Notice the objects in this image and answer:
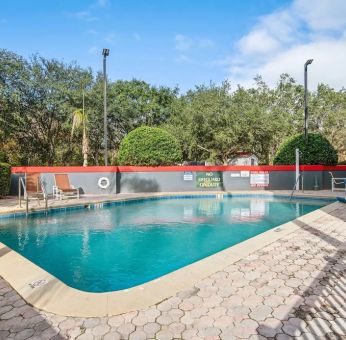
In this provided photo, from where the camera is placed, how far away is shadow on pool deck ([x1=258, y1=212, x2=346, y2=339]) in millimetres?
2531

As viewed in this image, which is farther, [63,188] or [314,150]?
[314,150]

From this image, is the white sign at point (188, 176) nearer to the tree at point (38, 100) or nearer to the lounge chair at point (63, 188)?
the lounge chair at point (63, 188)

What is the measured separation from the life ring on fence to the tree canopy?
19.9ft

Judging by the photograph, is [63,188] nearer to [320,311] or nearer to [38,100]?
[38,100]

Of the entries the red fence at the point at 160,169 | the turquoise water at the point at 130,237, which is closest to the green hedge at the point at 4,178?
the red fence at the point at 160,169

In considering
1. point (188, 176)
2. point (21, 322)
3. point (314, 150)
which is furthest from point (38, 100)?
point (21, 322)

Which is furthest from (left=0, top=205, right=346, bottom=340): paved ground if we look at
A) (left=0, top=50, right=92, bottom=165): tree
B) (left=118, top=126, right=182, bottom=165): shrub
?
(left=0, top=50, right=92, bottom=165): tree

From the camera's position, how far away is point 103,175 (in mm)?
14781

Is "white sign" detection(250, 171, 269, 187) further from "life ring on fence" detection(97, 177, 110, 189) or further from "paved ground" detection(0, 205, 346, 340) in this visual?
"paved ground" detection(0, 205, 346, 340)

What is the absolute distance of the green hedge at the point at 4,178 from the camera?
39.8ft

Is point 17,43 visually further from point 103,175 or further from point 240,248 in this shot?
point 240,248

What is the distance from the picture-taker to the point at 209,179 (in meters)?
16.5

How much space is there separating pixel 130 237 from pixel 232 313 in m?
4.91

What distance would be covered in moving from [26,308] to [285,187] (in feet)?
51.2
